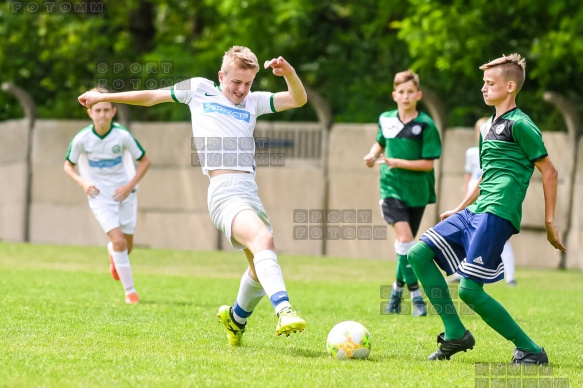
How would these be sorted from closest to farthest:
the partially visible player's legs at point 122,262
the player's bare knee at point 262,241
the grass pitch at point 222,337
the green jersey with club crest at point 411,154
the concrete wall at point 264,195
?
1. the grass pitch at point 222,337
2. the player's bare knee at point 262,241
3. the green jersey with club crest at point 411,154
4. the partially visible player's legs at point 122,262
5. the concrete wall at point 264,195

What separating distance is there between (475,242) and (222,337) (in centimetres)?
214

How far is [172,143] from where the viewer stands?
19.0 meters

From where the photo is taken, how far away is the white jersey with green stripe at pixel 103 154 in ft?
34.4

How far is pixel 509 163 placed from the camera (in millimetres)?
6398

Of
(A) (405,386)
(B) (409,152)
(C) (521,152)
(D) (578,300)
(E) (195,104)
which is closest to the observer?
(A) (405,386)

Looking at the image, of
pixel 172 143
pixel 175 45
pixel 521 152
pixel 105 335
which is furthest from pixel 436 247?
pixel 175 45

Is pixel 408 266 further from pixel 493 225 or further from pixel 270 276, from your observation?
pixel 270 276

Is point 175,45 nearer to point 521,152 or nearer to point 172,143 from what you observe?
point 172,143

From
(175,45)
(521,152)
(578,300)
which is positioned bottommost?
(578,300)

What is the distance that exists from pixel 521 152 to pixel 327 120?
11541 millimetres

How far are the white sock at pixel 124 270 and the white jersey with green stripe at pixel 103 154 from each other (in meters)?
0.69

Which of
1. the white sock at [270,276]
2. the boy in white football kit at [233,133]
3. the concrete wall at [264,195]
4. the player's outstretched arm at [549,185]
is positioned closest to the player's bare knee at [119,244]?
the boy in white football kit at [233,133]
